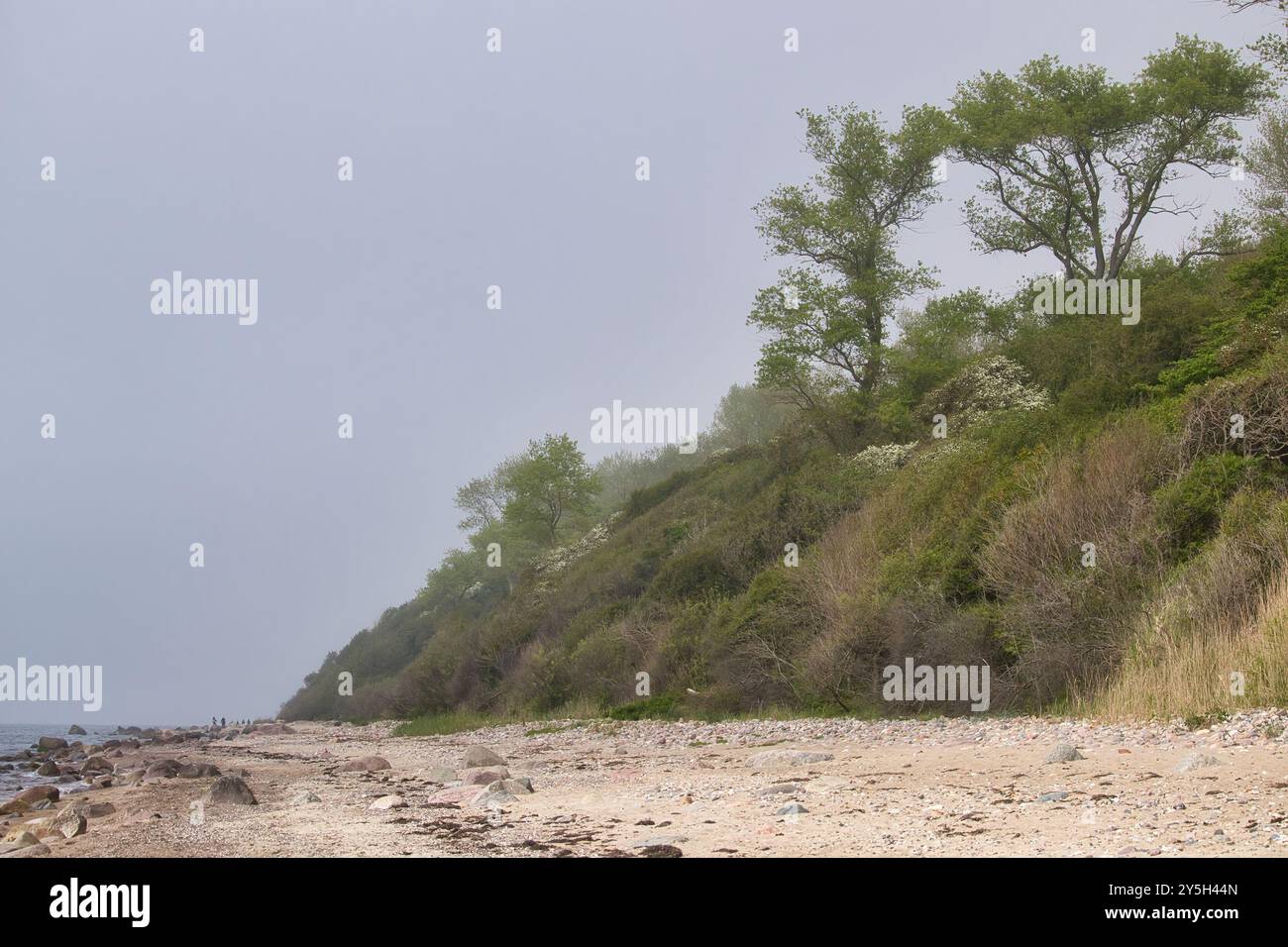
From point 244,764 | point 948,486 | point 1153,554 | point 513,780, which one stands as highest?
point 948,486

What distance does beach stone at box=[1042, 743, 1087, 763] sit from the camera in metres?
8.99

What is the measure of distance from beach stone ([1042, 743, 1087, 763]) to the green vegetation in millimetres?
2106

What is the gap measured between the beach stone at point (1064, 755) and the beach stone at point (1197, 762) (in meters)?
1.19

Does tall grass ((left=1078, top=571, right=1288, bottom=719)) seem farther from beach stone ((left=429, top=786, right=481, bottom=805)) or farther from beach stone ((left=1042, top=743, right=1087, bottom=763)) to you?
beach stone ((left=429, top=786, right=481, bottom=805))

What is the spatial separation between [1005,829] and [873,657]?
1094 centimetres

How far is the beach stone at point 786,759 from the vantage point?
11.4 meters

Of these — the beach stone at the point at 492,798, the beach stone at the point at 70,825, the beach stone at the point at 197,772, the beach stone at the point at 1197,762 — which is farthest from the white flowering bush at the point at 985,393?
the beach stone at the point at 70,825

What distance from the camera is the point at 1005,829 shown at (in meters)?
6.32

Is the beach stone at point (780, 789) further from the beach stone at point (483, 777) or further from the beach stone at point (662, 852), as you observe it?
the beach stone at point (483, 777)

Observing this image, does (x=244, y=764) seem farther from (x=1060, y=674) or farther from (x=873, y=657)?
(x=1060, y=674)

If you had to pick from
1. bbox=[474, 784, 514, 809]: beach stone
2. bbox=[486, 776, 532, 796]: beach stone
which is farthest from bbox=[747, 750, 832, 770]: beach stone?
bbox=[474, 784, 514, 809]: beach stone

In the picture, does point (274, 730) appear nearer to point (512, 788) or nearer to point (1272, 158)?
point (512, 788)
